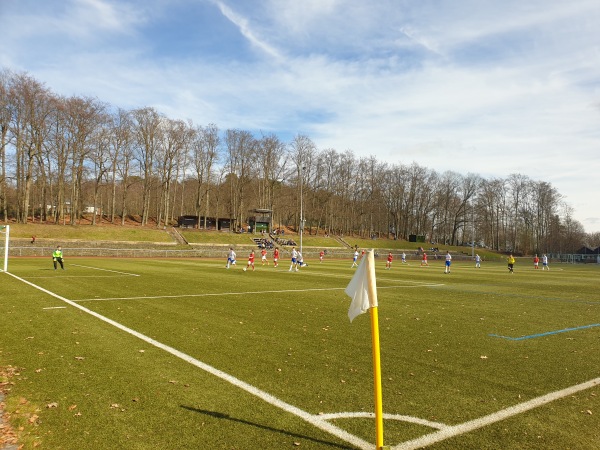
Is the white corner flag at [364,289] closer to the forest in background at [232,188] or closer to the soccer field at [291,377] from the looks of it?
the soccer field at [291,377]

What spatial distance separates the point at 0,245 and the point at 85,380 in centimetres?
4582

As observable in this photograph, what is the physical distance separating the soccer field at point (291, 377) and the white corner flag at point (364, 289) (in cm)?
140

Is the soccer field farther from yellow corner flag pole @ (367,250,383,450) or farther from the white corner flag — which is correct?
the white corner flag

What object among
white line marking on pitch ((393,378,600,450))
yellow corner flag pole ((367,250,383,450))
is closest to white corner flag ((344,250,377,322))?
yellow corner flag pole ((367,250,383,450))

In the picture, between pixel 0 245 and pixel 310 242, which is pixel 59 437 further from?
pixel 310 242

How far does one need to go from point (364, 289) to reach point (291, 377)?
2839 millimetres

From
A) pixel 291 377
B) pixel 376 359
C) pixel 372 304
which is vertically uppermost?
pixel 372 304

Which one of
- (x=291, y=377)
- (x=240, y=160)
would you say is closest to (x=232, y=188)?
(x=240, y=160)

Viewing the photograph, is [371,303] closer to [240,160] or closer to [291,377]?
[291,377]

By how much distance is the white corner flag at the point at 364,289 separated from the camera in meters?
3.85

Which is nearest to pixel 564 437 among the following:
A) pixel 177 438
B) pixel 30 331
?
pixel 177 438

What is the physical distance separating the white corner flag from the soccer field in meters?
1.40

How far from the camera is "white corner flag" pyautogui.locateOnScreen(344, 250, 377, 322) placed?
3.85 metres

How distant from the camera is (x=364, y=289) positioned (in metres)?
4.03
